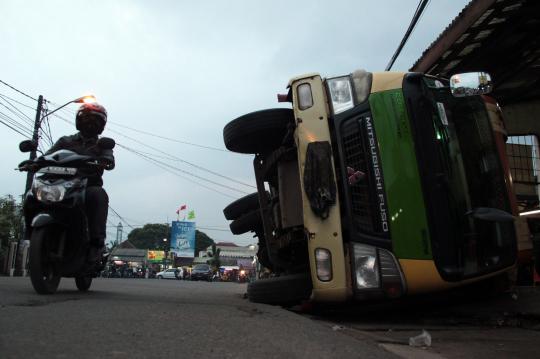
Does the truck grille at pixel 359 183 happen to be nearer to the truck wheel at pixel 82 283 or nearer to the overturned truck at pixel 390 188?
the overturned truck at pixel 390 188

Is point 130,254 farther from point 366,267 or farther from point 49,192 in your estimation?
point 366,267

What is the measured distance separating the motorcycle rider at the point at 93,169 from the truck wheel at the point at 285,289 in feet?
5.80

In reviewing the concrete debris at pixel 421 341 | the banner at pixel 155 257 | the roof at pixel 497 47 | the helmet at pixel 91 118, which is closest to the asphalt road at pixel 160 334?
the concrete debris at pixel 421 341

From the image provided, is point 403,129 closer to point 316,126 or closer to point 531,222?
point 316,126

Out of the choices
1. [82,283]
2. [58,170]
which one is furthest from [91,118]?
[82,283]

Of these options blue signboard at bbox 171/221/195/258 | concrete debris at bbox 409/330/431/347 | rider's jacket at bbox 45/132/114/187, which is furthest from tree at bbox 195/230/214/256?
concrete debris at bbox 409/330/431/347

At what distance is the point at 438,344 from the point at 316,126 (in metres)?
2.05

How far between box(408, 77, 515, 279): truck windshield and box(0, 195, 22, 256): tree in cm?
2344

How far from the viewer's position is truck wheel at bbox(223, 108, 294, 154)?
16.0ft

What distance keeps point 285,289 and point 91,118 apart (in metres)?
2.81

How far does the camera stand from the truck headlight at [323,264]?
3.95 meters

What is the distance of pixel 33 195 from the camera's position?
4.40 meters

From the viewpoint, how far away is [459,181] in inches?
161

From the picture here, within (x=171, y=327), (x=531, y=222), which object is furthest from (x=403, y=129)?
(x=531, y=222)
